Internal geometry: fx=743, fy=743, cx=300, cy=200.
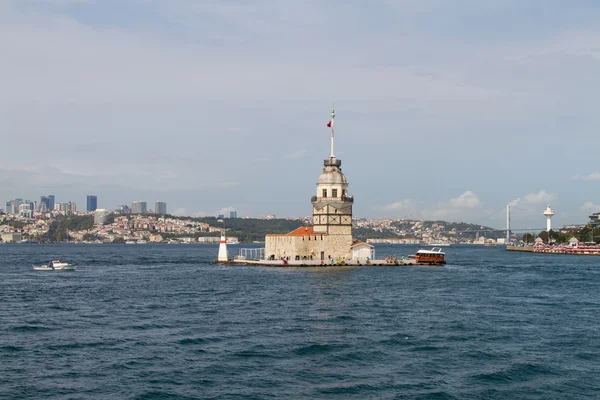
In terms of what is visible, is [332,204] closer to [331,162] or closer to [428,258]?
[331,162]

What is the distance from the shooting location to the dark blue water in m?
23.1

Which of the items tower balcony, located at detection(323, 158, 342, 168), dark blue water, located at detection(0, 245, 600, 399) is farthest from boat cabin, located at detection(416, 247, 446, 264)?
dark blue water, located at detection(0, 245, 600, 399)

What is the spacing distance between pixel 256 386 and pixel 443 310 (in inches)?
759

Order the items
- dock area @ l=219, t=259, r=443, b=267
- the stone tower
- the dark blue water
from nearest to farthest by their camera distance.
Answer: the dark blue water
dock area @ l=219, t=259, r=443, b=267
the stone tower

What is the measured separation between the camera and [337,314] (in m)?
38.0

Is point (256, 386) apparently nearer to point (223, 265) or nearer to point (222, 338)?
point (222, 338)

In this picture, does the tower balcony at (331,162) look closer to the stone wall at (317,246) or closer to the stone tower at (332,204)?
the stone tower at (332,204)

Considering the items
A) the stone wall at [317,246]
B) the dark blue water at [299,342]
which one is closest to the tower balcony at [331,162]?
the stone wall at [317,246]

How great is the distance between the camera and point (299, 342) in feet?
98.1

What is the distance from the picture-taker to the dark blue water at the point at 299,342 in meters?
23.1

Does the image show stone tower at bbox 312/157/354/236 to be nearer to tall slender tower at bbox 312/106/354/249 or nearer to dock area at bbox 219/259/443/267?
tall slender tower at bbox 312/106/354/249

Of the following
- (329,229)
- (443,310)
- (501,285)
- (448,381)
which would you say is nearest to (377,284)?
(501,285)

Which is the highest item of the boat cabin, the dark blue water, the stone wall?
the stone wall

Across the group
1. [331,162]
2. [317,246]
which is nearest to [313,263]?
[317,246]
